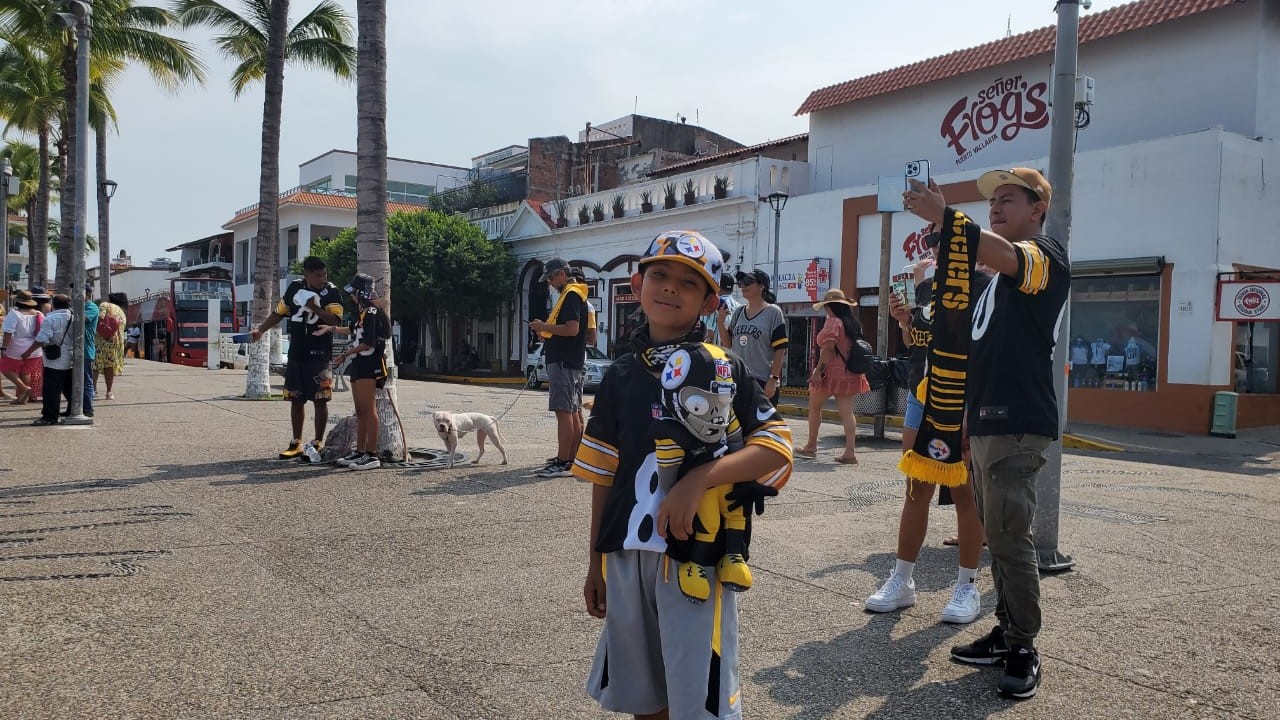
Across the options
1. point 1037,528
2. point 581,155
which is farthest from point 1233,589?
point 581,155

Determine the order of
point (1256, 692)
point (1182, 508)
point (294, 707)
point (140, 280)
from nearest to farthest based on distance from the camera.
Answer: point (294, 707) < point (1256, 692) < point (1182, 508) < point (140, 280)

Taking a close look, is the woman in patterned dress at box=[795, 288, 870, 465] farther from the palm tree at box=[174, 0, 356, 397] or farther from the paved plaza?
the palm tree at box=[174, 0, 356, 397]

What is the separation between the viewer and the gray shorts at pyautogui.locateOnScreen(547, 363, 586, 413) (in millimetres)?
7680

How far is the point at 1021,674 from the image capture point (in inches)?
126

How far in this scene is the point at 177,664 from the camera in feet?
11.0

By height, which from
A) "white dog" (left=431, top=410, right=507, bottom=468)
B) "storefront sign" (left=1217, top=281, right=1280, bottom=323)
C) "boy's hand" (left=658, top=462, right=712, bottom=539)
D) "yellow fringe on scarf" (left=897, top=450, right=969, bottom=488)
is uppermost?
"storefront sign" (left=1217, top=281, right=1280, bottom=323)

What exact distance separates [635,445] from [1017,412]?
5.34 feet

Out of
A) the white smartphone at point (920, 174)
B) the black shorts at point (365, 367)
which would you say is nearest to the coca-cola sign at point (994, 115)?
the white smartphone at point (920, 174)

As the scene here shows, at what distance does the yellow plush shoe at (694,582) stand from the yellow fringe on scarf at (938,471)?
177 cm

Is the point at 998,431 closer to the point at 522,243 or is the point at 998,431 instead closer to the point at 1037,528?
the point at 1037,528

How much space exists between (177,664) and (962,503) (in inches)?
126

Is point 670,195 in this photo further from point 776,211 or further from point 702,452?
point 702,452

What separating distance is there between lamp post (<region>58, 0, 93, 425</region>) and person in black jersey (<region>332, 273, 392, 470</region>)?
5033 mm

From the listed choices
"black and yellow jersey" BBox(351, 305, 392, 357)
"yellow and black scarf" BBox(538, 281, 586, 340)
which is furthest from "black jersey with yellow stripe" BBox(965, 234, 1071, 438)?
"black and yellow jersey" BBox(351, 305, 392, 357)
